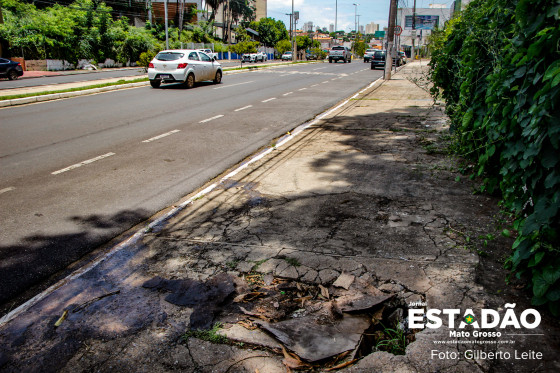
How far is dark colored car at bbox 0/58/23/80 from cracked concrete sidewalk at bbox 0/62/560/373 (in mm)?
25376

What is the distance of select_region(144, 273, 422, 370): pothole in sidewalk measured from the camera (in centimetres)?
296

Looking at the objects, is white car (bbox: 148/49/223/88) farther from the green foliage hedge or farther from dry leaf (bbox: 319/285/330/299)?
dry leaf (bbox: 319/285/330/299)

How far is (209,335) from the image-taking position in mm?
3072

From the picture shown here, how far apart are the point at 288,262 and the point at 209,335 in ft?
3.91

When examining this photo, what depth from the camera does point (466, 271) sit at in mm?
3812

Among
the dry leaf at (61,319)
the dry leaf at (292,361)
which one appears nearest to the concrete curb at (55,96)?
the dry leaf at (61,319)

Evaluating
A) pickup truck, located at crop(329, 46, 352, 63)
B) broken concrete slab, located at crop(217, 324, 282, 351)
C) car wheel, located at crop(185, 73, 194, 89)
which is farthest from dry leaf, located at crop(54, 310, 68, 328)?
pickup truck, located at crop(329, 46, 352, 63)

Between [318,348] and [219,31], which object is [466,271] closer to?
[318,348]

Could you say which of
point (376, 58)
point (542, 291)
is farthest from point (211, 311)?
point (376, 58)

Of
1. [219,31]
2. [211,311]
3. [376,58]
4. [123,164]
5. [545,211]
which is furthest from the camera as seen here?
[219,31]

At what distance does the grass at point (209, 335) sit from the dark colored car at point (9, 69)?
28902 millimetres

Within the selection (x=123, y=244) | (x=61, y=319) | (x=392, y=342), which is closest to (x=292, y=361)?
(x=392, y=342)

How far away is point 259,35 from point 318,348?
104 meters

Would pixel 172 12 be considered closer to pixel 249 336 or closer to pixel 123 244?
pixel 123 244
